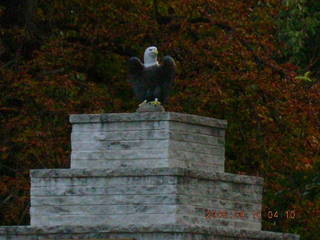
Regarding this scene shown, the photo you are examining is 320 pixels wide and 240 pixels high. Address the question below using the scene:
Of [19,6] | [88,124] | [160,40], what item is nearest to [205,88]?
[160,40]

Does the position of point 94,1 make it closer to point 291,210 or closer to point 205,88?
point 205,88

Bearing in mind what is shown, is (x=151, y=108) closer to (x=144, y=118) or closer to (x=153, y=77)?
(x=144, y=118)

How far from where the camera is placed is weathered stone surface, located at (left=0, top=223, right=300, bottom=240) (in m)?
24.3

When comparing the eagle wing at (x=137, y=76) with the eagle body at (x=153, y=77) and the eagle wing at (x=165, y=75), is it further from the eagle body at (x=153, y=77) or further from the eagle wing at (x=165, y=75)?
the eagle wing at (x=165, y=75)

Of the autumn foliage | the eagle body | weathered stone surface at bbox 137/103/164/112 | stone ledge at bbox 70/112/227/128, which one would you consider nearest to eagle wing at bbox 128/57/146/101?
the eagle body

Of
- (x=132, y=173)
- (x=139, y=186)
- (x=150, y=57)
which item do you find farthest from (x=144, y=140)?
(x=150, y=57)

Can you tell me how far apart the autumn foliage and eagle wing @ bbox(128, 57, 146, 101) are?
16.6 ft

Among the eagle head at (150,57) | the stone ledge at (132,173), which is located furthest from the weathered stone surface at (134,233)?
the eagle head at (150,57)

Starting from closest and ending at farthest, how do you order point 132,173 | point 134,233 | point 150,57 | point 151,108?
point 134,233
point 132,173
point 151,108
point 150,57

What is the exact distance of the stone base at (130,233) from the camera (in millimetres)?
24297

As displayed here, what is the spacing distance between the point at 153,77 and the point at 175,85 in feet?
20.4

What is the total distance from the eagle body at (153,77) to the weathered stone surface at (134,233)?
2258mm

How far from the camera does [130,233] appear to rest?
24.5m

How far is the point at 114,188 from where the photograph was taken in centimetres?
2480
